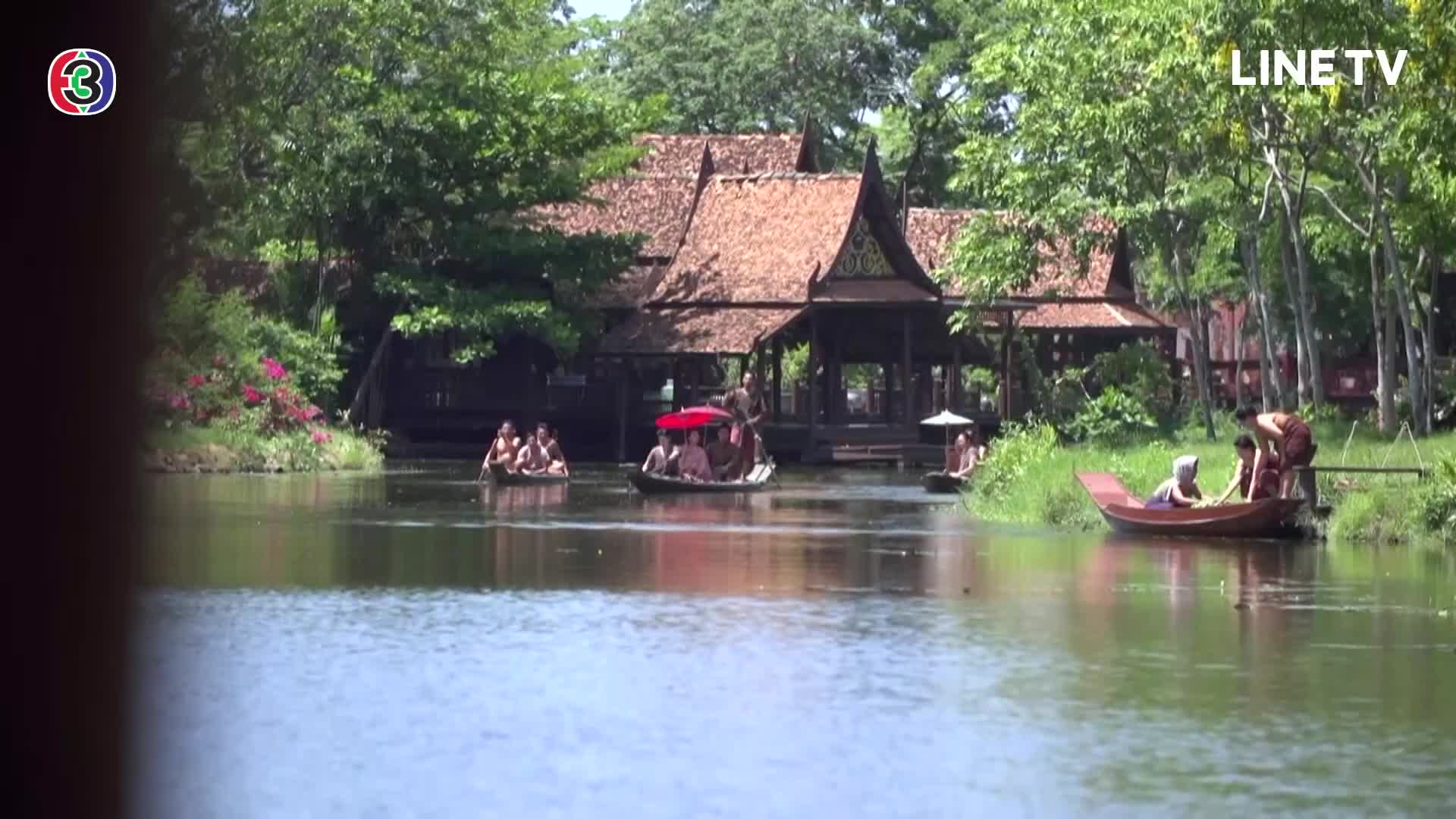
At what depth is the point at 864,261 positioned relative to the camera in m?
60.4

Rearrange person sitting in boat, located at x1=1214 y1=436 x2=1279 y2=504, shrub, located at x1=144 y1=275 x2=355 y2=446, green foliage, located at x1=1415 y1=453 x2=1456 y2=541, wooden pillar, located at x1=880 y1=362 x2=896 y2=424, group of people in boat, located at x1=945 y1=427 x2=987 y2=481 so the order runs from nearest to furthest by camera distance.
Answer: green foliage, located at x1=1415 y1=453 x2=1456 y2=541
person sitting in boat, located at x1=1214 y1=436 x2=1279 y2=504
group of people in boat, located at x1=945 y1=427 x2=987 y2=481
shrub, located at x1=144 y1=275 x2=355 y2=446
wooden pillar, located at x1=880 y1=362 x2=896 y2=424

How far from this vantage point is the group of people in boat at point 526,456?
156 feet

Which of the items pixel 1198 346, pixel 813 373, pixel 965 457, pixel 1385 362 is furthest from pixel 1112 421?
pixel 813 373

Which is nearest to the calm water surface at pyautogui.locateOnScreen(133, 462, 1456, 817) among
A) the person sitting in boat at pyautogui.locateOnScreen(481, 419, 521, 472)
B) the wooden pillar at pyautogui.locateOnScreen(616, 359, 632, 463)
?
the person sitting in boat at pyautogui.locateOnScreen(481, 419, 521, 472)

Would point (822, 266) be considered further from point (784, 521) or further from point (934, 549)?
point (934, 549)

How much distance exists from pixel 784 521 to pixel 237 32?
13.8 meters

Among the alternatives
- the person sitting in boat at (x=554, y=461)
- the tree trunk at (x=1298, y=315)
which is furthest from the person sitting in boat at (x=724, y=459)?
the tree trunk at (x=1298, y=315)

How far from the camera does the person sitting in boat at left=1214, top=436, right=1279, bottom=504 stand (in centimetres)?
3036

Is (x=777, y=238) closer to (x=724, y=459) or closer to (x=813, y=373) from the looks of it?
(x=813, y=373)

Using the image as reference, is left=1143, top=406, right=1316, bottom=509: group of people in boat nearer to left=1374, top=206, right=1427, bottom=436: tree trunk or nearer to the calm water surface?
the calm water surface

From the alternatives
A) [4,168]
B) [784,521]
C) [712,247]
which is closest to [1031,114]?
[784,521]

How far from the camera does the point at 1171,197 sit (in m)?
42.3

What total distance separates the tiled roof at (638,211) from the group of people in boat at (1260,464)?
108 ft

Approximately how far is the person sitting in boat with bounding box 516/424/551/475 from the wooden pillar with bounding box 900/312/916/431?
38.1 feet
